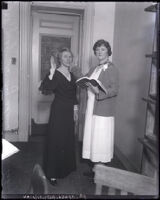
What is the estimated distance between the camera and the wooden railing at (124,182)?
622mm

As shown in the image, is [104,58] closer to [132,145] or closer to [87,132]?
[87,132]

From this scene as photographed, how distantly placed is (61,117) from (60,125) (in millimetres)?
54

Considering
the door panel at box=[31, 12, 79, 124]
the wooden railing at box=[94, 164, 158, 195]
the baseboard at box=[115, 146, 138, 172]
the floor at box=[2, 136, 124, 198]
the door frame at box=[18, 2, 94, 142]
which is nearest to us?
the wooden railing at box=[94, 164, 158, 195]

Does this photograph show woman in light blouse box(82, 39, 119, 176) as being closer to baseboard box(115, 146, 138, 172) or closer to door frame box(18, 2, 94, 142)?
baseboard box(115, 146, 138, 172)

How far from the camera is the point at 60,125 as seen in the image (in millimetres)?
1625

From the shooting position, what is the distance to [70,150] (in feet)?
5.61

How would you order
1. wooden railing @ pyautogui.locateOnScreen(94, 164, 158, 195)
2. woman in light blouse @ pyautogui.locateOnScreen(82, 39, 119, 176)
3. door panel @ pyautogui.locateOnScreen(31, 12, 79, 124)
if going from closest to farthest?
wooden railing @ pyautogui.locateOnScreen(94, 164, 158, 195) → woman in light blouse @ pyautogui.locateOnScreen(82, 39, 119, 176) → door panel @ pyautogui.locateOnScreen(31, 12, 79, 124)

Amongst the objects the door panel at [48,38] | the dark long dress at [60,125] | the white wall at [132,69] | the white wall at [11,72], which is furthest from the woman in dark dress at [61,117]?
the door panel at [48,38]

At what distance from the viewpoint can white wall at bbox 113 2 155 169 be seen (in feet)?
5.42

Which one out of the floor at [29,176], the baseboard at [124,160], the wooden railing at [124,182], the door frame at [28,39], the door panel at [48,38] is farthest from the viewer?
the door panel at [48,38]

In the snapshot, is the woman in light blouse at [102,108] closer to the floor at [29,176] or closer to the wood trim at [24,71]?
the floor at [29,176]

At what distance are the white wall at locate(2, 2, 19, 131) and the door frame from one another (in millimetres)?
53

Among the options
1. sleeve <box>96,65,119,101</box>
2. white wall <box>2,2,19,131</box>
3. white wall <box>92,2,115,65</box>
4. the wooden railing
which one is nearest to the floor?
white wall <box>2,2,19,131</box>

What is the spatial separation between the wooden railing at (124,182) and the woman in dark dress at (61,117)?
35.7 inches
